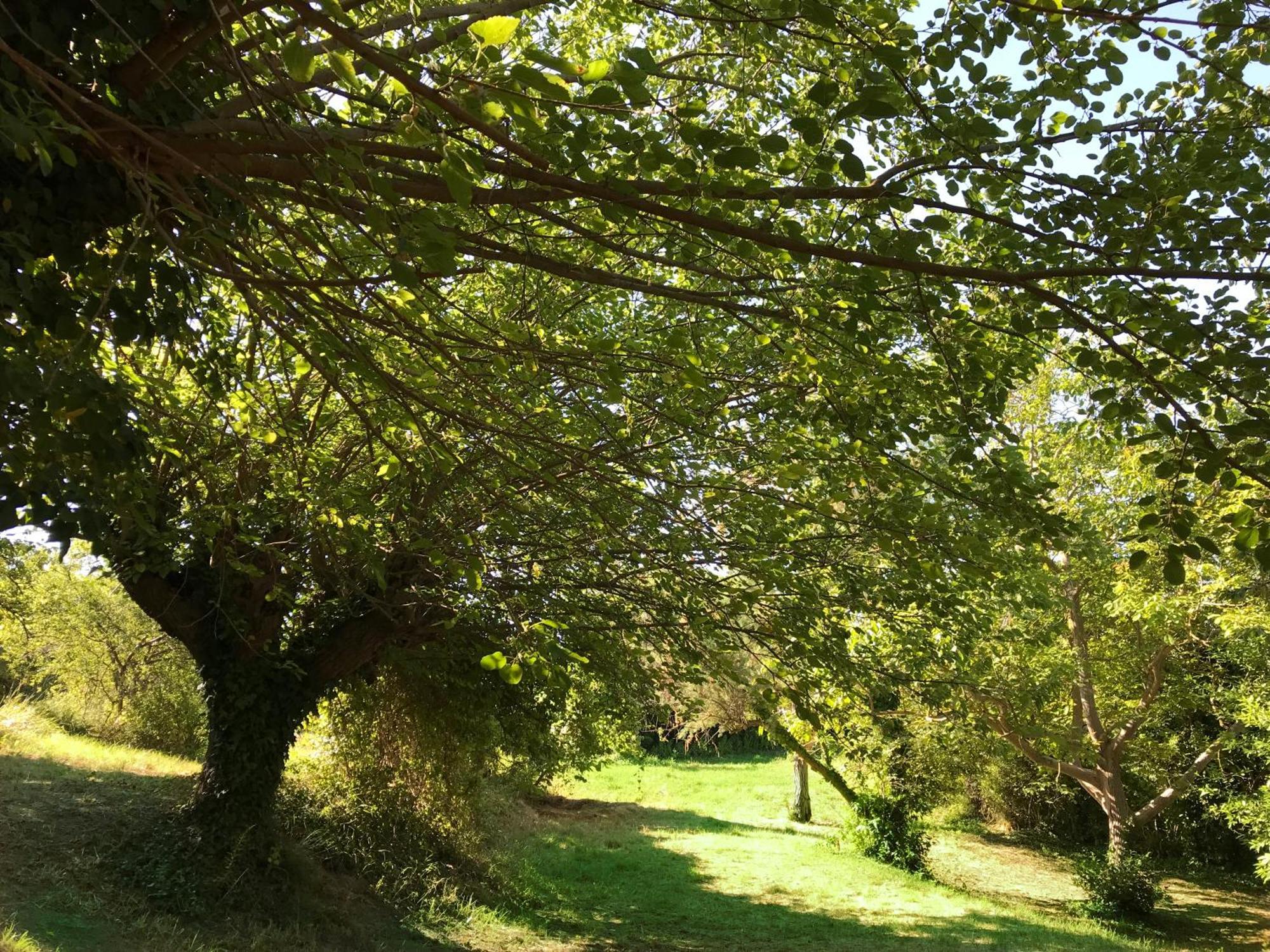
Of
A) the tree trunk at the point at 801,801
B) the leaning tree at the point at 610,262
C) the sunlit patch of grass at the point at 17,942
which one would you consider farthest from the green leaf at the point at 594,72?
the tree trunk at the point at 801,801

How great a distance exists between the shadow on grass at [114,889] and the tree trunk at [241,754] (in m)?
0.51

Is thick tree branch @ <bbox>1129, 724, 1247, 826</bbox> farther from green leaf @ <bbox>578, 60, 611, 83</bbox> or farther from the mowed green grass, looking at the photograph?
green leaf @ <bbox>578, 60, 611, 83</bbox>

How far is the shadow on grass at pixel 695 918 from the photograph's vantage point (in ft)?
34.2

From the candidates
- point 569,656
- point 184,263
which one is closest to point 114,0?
point 184,263

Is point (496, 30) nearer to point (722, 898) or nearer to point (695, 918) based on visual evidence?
point (695, 918)

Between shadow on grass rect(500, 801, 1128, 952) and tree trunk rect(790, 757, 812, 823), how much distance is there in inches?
235

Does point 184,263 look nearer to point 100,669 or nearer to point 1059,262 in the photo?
point 1059,262

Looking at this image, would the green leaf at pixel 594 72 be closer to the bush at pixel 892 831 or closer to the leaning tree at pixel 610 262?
the leaning tree at pixel 610 262

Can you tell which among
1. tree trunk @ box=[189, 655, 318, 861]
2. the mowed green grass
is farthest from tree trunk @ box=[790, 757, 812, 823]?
tree trunk @ box=[189, 655, 318, 861]

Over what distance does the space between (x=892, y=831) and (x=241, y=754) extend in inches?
470

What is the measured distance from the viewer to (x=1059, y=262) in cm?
294

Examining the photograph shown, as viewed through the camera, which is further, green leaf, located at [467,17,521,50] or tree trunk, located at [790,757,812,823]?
tree trunk, located at [790,757,812,823]

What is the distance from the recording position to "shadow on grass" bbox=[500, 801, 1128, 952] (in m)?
10.4

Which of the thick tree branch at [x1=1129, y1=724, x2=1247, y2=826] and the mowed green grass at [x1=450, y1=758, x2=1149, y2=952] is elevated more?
the thick tree branch at [x1=1129, y1=724, x2=1247, y2=826]
